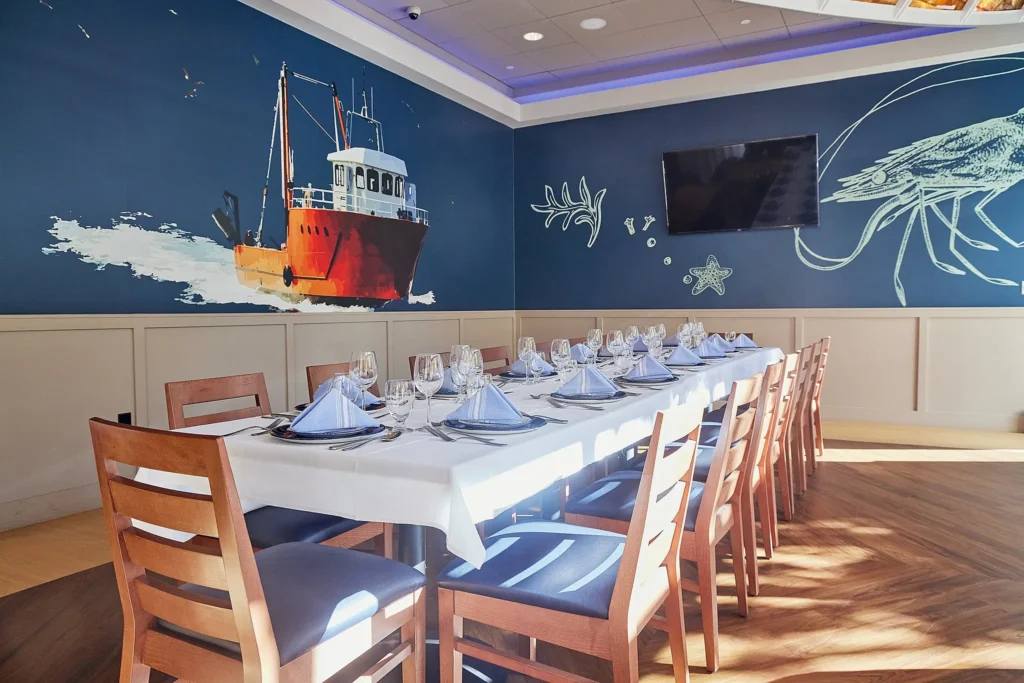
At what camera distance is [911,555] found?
2883 mm

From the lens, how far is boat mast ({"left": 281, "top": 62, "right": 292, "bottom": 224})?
478cm

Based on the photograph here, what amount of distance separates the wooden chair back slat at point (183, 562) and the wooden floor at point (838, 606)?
883 mm

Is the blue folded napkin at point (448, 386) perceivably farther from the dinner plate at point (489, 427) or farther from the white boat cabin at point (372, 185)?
the white boat cabin at point (372, 185)

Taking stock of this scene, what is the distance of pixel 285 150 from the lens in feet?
15.8

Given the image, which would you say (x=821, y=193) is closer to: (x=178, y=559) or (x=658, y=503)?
(x=658, y=503)

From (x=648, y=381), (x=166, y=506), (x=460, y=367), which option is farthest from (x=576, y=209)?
(x=166, y=506)

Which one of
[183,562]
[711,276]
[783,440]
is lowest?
[783,440]

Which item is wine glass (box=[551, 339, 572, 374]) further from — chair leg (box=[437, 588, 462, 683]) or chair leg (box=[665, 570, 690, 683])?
chair leg (box=[437, 588, 462, 683])

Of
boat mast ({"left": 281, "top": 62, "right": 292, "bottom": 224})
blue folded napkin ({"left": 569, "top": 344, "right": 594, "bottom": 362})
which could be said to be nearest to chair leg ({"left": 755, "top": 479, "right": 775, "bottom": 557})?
blue folded napkin ({"left": 569, "top": 344, "right": 594, "bottom": 362})

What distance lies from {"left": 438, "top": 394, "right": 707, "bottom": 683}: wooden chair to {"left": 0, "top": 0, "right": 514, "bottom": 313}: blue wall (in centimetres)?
305

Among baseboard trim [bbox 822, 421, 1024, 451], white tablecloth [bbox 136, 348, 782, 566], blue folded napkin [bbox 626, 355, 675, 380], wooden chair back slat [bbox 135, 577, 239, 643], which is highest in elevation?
blue folded napkin [bbox 626, 355, 675, 380]

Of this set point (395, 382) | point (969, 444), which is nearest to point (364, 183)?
point (395, 382)

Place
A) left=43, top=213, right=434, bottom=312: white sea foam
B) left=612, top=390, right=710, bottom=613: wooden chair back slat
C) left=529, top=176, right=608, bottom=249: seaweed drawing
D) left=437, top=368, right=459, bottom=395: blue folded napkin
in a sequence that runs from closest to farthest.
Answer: left=612, top=390, right=710, bottom=613: wooden chair back slat → left=437, top=368, right=459, bottom=395: blue folded napkin → left=43, top=213, right=434, bottom=312: white sea foam → left=529, top=176, right=608, bottom=249: seaweed drawing

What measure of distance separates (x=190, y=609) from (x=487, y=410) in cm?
83
